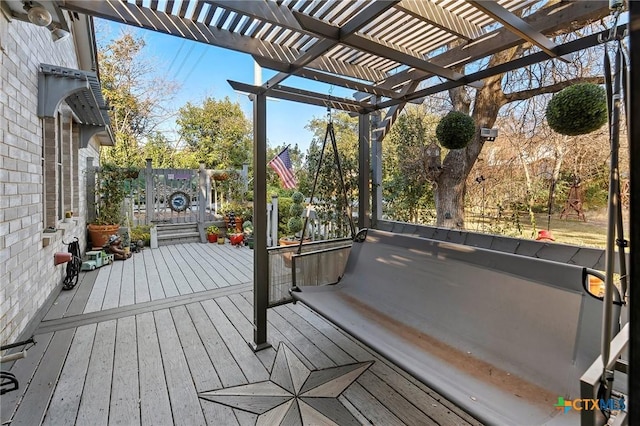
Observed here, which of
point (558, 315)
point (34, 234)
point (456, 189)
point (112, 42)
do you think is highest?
point (112, 42)

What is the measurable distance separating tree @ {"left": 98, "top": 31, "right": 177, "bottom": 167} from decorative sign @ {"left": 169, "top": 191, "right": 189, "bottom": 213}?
478 centimetres

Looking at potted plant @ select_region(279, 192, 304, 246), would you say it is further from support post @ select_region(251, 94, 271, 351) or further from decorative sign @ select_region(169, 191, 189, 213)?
decorative sign @ select_region(169, 191, 189, 213)

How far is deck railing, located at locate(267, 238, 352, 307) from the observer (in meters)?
2.79

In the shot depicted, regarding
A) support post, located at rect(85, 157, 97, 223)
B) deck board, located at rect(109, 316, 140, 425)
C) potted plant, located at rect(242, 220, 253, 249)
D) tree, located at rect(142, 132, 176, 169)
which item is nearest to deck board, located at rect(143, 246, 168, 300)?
deck board, located at rect(109, 316, 140, 425)

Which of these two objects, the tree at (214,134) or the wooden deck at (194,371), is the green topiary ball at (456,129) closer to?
the wooden deck at (194,371)

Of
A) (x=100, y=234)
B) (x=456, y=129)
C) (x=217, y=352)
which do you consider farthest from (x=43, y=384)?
(x=100, y=234)

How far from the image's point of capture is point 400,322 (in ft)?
7.06

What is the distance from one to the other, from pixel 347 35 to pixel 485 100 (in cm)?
409

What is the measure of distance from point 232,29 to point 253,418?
2408 mm

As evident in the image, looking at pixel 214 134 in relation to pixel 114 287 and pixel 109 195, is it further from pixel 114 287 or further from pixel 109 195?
pixel 114 287

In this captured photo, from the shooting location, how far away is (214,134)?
14.6 metres

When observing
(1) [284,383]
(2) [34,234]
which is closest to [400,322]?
(1) [284,383]

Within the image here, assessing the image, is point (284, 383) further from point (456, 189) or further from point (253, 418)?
point (456, 189)

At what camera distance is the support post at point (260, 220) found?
2457mm
